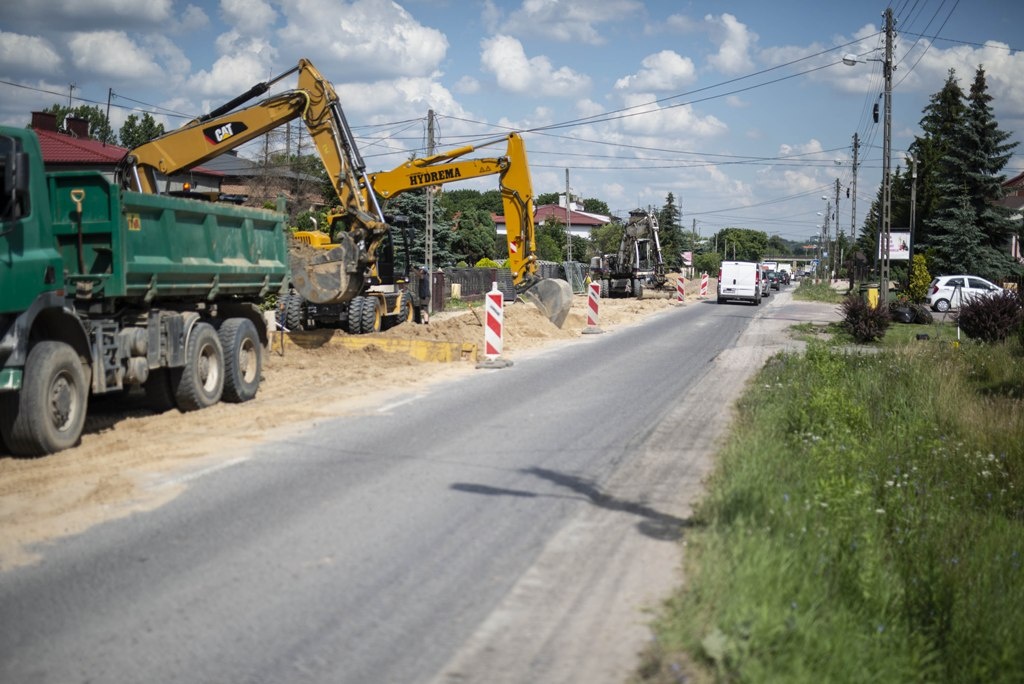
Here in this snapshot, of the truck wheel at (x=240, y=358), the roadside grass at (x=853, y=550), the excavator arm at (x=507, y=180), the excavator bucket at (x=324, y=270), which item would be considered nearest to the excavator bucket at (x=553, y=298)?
the excavator arm at (x=507, y=180)

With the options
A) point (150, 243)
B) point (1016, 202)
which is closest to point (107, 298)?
point (150, 243)

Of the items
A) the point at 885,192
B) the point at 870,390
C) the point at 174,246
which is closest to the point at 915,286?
the point at 885,192

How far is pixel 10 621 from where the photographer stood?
502 cm

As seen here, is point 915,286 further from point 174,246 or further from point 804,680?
point 804,680

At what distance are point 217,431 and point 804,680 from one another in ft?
25.0

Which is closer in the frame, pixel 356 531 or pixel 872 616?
pixel 872 616

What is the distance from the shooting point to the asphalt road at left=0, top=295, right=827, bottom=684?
457cm

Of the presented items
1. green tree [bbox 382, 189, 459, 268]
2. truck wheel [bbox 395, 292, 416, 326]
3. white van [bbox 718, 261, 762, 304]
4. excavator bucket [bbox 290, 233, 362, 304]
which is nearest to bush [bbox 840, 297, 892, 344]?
truck wheel [bbox 395, 292, 416, 326]

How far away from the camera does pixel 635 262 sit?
47.0 meters

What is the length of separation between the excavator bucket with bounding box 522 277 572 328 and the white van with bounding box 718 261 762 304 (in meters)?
23.2

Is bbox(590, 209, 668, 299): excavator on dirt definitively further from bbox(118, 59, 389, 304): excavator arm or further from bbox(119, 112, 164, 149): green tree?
bbox(119, 112, 164, 149): green tree

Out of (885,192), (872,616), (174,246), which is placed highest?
(885,192)

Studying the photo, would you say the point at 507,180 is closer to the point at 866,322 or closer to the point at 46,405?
the point at 866,322

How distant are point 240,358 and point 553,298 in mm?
13892
